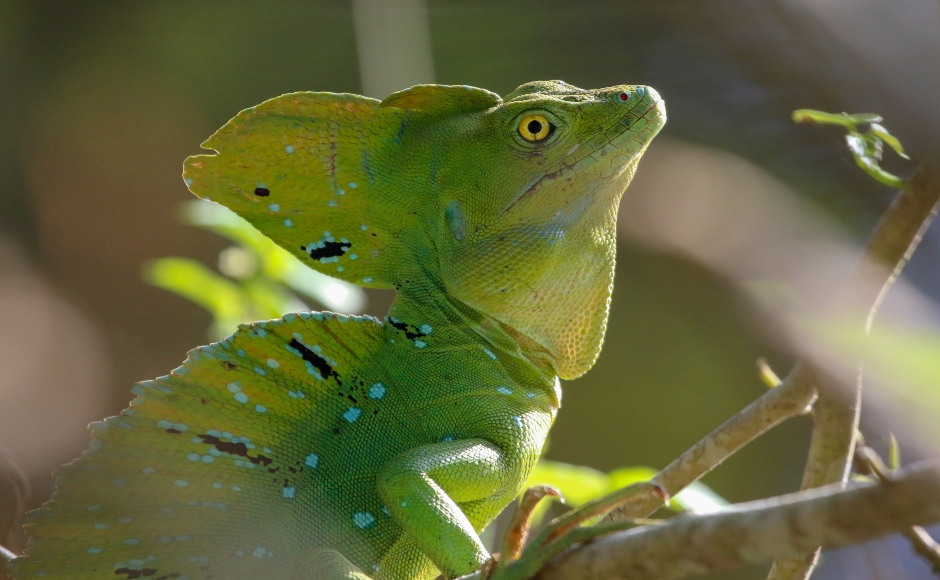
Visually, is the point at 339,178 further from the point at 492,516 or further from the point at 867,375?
the point at 867,375

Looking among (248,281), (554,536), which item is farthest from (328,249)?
(554,536)

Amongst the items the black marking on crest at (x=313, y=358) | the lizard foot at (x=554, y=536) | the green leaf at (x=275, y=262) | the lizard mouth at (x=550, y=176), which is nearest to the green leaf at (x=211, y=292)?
the green leaf at (x=275, y=262)

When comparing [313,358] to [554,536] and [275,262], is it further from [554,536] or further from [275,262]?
[275,262]

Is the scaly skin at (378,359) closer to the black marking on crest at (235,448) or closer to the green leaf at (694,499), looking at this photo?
the black marking on crest at (235,448)

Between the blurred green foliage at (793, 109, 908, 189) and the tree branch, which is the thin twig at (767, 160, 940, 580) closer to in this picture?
the blurred green foliage at (793, 109, 908, 189)

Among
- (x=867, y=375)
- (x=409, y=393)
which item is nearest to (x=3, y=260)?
(x=409, y=393)

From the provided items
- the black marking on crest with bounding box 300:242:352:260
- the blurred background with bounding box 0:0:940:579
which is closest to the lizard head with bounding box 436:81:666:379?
the black marking on crest with bounding box 300:242:352:260

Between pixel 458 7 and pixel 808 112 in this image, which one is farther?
pixel 458 7
